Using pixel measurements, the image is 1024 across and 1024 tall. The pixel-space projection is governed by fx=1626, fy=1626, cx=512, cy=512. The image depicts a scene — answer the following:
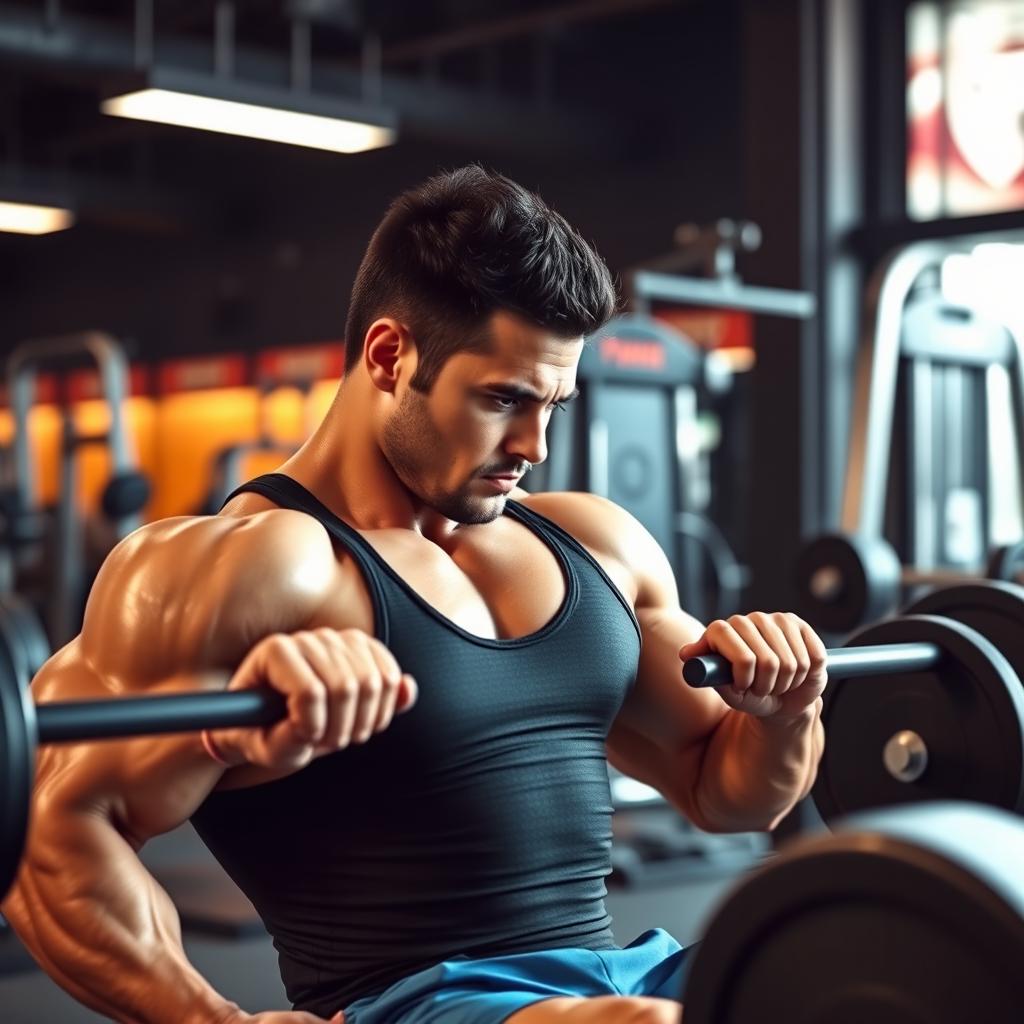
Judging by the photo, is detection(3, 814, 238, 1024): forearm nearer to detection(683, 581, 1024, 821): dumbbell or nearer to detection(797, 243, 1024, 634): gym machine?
detection(683, 581, 1024, 821): dumbbell

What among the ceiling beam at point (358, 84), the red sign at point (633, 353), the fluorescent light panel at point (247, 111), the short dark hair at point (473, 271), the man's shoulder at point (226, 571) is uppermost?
the ceiling beam at point (358, 84)

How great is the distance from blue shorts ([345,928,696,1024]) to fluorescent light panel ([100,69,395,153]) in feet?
14.5

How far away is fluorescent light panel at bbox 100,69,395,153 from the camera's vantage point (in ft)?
17.8

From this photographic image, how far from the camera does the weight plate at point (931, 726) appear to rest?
178 cm

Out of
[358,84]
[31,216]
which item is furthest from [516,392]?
[31,216]

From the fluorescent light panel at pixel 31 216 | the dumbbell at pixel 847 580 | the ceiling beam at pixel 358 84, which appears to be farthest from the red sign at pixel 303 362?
the dumbbell at pixel 847 580

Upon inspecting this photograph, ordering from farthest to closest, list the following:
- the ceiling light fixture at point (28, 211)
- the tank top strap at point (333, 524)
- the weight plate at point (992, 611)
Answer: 1. the ceiling light fixture at point (28, 211)
2. the weight plate at point (992, 611)
3. the tank top strap at point (333, 524)

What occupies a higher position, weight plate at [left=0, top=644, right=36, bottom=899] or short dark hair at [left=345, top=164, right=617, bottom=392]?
short dark hair at [left=345, top=164, right=617, bottom=392]

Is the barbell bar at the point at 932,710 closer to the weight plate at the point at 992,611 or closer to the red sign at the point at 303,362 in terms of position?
the weight plate at the point at 992,611

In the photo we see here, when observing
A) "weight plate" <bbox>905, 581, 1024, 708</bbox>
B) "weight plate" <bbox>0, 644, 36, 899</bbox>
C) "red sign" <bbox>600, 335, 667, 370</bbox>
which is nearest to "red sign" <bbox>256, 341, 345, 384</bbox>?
"red sign" <bbox>600, 335, 667, 370</bbox>

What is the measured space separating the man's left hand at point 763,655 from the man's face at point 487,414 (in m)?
0.24

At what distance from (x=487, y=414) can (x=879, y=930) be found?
63 centimetres

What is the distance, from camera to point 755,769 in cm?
168

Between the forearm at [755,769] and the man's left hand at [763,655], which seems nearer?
the man's left hand at [763,655]
